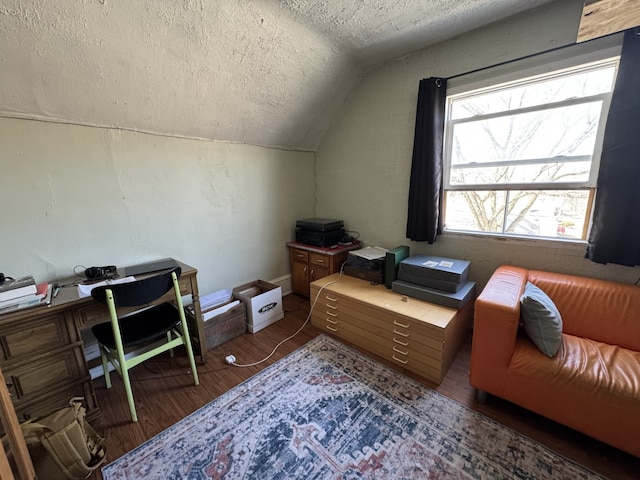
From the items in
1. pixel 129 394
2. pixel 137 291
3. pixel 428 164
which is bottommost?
pixel 129 394

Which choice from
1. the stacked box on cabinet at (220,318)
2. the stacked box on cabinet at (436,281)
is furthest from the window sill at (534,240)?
the stacked box on cabinet at (220,318)

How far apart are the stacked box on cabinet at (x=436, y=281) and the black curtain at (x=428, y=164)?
0.31 meters

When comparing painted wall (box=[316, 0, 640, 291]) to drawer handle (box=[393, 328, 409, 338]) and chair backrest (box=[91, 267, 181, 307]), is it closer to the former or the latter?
drawer handle (box=[393, 328, 409, 338])

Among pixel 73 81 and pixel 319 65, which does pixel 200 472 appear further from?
pixel 319 65

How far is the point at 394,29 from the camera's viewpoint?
6.48ft

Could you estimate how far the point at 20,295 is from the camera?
4.40ft

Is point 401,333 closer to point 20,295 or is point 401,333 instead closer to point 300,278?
point 300,278

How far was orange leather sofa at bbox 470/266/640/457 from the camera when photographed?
122cm

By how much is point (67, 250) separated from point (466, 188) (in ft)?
10.0

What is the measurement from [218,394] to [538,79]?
10.2 ft

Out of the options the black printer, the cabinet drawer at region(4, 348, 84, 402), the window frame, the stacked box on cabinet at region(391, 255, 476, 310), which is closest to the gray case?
the stacked box on cabinet at region(391, 255, 476, 310)

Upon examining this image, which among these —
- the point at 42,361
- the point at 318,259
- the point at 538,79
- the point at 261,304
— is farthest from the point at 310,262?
the point at 538,79

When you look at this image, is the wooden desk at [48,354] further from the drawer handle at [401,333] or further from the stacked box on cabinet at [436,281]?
the stacked box on cabinet at [436,281]

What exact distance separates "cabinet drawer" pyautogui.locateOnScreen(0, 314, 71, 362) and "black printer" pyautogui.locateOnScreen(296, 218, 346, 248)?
6.65 feet
